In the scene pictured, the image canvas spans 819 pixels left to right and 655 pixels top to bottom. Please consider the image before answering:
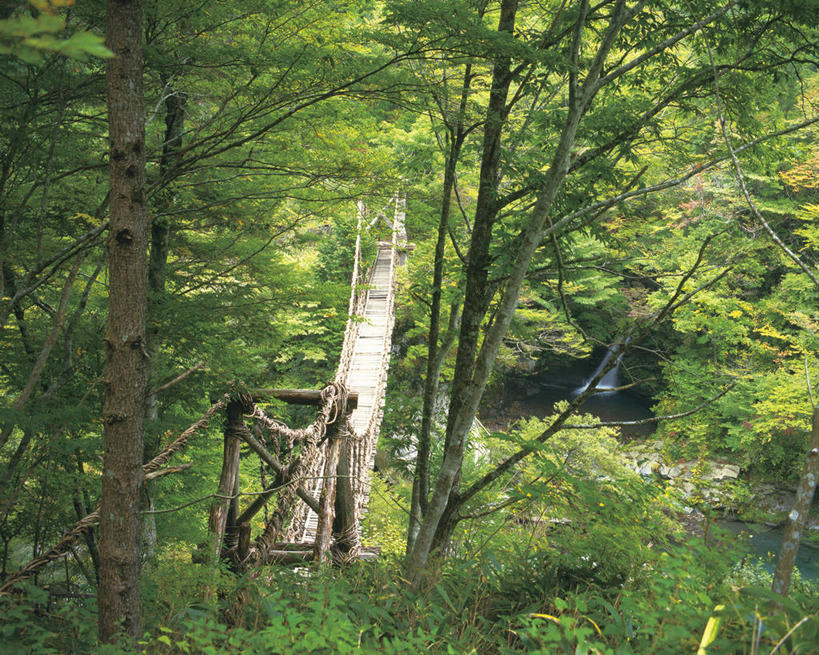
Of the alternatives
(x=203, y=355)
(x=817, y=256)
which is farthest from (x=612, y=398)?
(x=203, y=355)

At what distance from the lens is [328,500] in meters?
3.33

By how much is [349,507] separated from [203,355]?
5.22 ft

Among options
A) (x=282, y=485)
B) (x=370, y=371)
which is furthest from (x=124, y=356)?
(x=370, y=371)

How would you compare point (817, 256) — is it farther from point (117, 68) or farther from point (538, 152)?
point (117, 68)

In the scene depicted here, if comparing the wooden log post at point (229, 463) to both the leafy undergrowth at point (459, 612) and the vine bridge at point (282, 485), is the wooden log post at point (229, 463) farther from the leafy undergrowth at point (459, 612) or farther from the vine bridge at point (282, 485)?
the leafy undergrowth at point (459, 612)

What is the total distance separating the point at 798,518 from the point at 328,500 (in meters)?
2.57

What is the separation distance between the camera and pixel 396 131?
31.7 ft

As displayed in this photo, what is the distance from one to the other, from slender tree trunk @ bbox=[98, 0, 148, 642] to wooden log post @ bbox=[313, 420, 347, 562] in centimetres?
124

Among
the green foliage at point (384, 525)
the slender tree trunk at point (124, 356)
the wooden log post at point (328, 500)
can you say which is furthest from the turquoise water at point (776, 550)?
the slender tree trunk at point (124, 356)

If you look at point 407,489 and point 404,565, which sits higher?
point 404,565

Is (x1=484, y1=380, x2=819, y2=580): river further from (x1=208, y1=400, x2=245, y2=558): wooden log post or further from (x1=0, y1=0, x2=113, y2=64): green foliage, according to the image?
(x1=0, y1=0, x2=113, y2=64): green foliage

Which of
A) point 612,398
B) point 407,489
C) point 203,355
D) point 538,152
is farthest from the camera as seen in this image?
point 612,398

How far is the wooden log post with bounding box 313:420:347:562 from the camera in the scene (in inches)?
126

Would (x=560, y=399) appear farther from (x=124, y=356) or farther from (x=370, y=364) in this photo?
(x=124, y=356)
